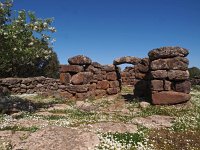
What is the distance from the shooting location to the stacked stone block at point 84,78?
2528 cm

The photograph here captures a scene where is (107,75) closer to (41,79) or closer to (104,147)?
(41,79)

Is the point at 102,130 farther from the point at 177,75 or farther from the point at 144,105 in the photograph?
the point at 177,75

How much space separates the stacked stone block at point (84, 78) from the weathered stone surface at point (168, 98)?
23.3 ft

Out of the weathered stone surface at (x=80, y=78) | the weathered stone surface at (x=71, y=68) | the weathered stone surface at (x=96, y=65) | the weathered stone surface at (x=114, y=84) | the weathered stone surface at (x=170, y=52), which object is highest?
the weathered stone surface at (x=170, y=52)

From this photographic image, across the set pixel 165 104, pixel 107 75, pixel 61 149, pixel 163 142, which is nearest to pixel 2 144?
pixel 61 149

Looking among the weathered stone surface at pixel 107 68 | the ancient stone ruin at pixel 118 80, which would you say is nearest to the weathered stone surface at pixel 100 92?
the ancient stone ruin at pixel 118 80

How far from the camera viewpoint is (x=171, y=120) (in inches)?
619

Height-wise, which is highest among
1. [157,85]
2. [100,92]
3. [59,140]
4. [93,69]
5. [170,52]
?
[170,52]

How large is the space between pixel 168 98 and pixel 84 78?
26.1ft

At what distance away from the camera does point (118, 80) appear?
2928cm

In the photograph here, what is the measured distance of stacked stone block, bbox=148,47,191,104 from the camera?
19.9 meters

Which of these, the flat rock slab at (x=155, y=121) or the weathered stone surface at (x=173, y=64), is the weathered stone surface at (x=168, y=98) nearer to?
the weathered stone surface at (x=173, y=64)

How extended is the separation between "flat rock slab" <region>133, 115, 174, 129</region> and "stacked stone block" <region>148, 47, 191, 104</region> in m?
3.61

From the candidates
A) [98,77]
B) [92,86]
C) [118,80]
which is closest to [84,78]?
[92,86]
